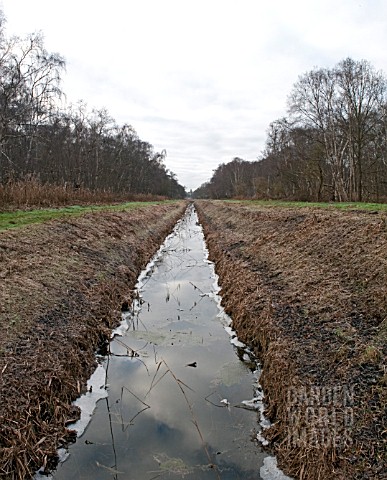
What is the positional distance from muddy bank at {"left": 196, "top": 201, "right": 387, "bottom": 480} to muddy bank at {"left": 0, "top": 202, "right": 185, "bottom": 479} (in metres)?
2.58

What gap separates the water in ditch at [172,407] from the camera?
4000 mm

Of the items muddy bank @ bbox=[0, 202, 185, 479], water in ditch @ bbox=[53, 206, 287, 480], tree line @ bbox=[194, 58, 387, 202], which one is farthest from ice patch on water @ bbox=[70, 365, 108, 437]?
tree line @ bbox=[194, 58, 387, 202]

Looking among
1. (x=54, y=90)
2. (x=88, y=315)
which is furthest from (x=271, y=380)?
(x=54, y=90)

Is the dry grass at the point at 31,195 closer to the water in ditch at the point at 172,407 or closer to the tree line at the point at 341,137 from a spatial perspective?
the water in ditch at the point at 172,407

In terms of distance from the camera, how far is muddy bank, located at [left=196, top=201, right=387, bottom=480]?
140 inches

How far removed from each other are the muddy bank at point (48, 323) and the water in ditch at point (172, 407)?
1.13 ft

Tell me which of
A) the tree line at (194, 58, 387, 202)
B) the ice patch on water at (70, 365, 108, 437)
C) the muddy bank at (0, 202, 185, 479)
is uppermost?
the tree line at (194, 58, 387, 202)

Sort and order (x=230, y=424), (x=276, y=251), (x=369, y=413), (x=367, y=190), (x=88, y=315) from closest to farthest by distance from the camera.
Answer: (x=369, y=413) → (x=230, y=424) → (x=88, y=315) → (x=276, y=251) → (x=367, y=190)

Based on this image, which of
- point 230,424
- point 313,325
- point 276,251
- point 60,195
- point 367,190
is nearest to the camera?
point 230,424

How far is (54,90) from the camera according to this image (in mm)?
27031

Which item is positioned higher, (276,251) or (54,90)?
(54,90)

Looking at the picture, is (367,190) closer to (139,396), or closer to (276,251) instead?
(276,251)

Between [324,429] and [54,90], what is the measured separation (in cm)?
2872

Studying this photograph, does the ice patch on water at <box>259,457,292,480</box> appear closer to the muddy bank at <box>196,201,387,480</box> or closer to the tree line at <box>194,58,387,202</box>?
the muddy bank at <box>196,201,387,480</box>
